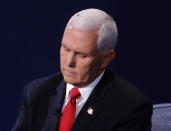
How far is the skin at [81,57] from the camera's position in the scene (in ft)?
3.32

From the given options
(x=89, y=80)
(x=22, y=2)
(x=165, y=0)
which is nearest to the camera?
(x=89, y=80)

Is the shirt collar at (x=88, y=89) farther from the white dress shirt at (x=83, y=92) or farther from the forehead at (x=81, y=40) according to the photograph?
the forehead at (x=81, y=40)

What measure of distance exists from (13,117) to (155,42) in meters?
0.83

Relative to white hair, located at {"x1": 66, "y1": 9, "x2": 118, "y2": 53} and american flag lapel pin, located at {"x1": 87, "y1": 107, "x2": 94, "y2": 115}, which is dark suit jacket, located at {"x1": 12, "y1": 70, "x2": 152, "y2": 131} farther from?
white hair, located at {"x1": 66, "y1": 9, "x2": 118, "y2": 53}

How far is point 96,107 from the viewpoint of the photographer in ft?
3.69

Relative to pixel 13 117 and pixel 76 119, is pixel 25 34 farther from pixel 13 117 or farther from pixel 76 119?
pixel 76 119

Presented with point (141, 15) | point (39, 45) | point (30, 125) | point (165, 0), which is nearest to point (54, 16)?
point (39, 45)

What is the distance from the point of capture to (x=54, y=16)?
190cm

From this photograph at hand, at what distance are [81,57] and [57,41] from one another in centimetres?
92

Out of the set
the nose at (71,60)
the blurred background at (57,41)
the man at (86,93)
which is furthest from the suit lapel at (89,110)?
the blurred background at (57,41)

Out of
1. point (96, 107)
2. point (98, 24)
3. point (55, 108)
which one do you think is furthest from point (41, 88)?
point (98, 24)

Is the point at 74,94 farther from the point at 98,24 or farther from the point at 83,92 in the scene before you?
the point at 98,24

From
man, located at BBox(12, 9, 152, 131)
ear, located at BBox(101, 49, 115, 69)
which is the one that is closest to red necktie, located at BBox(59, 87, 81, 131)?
man, located at BBox(12, 9, 152, 131)

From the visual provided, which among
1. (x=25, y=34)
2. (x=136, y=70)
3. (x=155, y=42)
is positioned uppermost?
(x=25, y=34)
